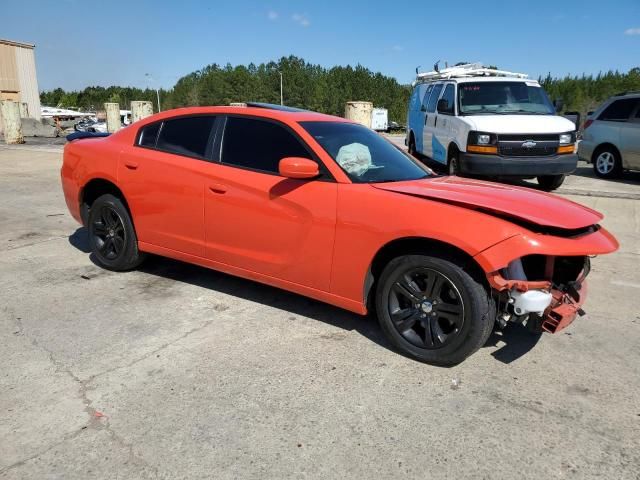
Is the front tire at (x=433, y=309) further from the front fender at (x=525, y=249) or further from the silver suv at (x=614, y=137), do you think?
the silver suv at (x=614, y=137)

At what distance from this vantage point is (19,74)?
142 feet

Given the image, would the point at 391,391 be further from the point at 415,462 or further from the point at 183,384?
the point at 183,384

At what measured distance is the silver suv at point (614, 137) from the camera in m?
10.8

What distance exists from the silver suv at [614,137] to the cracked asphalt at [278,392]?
777 centimetres

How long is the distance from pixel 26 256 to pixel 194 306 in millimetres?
2534

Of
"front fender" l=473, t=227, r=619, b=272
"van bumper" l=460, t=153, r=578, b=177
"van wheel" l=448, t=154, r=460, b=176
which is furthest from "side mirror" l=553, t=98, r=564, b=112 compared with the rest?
"front fender" l=473, t=227, r=619, b=272

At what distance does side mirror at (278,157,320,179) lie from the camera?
11.3 feet

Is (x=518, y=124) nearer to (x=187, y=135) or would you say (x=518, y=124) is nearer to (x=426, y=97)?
(x=426, y=97)

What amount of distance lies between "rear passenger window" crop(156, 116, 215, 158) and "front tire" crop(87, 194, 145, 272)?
76 cm

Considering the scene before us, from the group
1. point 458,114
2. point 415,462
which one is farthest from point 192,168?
point 458,114

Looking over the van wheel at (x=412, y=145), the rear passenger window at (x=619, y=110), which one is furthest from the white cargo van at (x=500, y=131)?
the rear passenger window at (x=619, y=110)

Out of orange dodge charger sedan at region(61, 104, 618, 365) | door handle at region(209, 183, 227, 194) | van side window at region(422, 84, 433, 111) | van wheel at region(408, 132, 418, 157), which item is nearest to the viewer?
orange dodge charger sedan at region(61, 104, 618, 365)

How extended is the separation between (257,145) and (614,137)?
10.2m

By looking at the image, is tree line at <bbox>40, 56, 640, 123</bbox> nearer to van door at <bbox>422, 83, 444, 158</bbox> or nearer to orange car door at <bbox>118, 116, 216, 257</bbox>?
van door at <bbox>422, 83, 444, 158</bbox>
